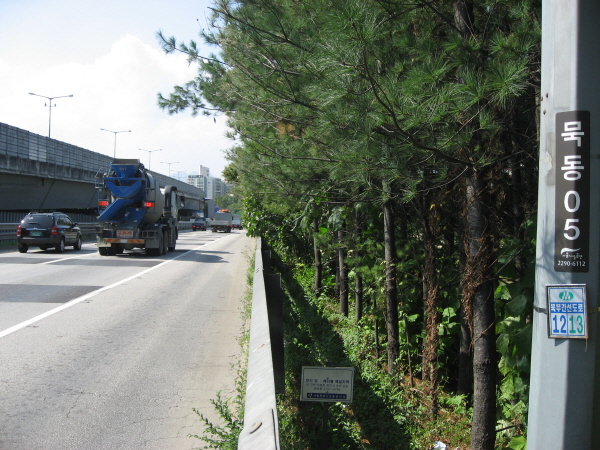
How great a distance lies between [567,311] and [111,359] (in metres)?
6.39

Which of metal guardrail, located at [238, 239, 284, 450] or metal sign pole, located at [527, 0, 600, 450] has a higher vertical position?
metal sign pole, located at [527, 0, 600, 450]

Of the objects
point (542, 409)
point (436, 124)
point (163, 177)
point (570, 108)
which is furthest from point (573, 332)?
point (163, 177)

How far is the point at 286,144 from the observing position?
604 centimetres

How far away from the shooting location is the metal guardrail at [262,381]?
244cm

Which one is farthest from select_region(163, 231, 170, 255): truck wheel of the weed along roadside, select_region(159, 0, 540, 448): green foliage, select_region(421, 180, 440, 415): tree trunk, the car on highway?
the car on highway

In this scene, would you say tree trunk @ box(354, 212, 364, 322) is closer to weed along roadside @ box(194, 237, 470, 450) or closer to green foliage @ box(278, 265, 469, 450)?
weed along roadside @ box(194, 237, 470, 450)

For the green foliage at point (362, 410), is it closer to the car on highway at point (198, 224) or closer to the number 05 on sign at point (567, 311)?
the number 05 on sign at point (567, 311)

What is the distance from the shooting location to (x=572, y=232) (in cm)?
246

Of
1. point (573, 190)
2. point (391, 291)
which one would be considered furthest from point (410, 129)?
point (391, 291)

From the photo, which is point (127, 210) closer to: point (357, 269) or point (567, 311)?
point (357, 269)

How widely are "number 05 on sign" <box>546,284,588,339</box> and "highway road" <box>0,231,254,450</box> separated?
3.48 metres

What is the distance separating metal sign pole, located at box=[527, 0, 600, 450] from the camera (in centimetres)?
245

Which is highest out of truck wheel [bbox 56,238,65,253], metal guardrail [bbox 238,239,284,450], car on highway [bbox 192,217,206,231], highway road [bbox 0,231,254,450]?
car on highway [bbox 192,217,206,231]

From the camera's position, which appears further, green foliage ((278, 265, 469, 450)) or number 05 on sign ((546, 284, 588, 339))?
green foliage ((278, 265, 469, 450))
